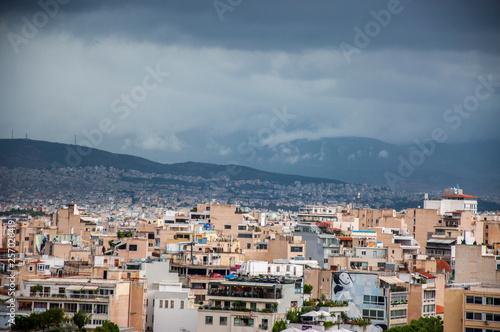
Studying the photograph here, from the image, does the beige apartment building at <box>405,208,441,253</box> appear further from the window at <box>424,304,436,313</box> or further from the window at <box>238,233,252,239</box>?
the window at <box>424,304,436,313</box>

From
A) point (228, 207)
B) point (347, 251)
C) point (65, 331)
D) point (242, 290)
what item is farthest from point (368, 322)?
point (228, 207)

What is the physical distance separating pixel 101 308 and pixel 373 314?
1435cm

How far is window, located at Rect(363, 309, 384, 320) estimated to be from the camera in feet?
168

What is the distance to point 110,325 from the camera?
1647 inches

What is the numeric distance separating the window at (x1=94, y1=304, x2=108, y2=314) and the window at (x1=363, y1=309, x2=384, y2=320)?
13780mm

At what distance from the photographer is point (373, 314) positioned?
51312 mm

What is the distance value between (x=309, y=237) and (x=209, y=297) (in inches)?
1146

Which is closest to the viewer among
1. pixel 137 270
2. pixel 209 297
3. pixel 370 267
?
pixel 209 297

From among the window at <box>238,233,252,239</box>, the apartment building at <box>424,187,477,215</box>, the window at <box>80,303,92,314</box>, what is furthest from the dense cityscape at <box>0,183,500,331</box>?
the apartment building at <box>424,187,477,215</box>

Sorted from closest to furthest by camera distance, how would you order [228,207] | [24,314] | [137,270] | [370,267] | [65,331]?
1. [65,331]
2. [24,314]
3. [137,270]
4. [370,267]
5. [228,207]

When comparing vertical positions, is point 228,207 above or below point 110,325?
above

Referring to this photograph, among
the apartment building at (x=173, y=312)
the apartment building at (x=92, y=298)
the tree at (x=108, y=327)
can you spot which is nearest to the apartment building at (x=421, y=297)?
the apartment building at (x=173, y=312)

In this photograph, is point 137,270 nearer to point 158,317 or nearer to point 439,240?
point 158,317

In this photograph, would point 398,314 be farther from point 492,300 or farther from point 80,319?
point 80,319
